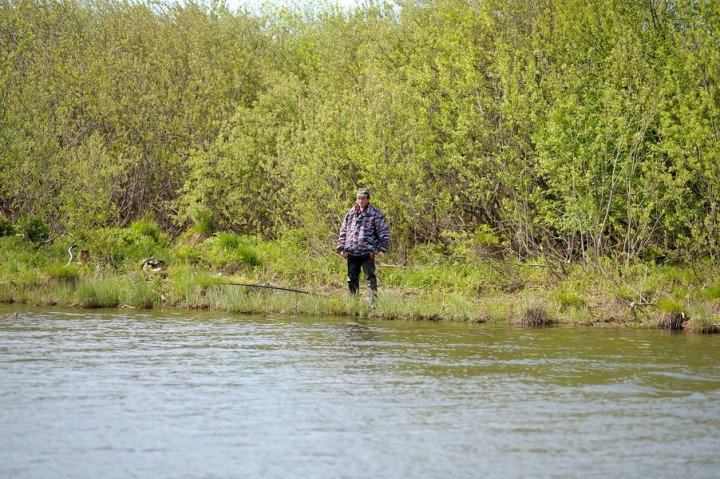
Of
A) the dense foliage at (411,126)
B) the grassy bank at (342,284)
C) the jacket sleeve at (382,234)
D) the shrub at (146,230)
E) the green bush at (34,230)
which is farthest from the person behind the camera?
the shrub at (146,230)

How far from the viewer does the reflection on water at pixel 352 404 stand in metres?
6.54

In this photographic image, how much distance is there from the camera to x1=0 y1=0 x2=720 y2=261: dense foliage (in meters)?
16.7

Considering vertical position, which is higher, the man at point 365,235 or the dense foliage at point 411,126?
the dense foliage at point 411,126

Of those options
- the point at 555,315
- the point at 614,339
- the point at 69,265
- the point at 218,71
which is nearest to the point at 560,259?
the point at 555,315

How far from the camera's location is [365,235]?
51.5ft

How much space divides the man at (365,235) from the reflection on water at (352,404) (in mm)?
Result: 2425

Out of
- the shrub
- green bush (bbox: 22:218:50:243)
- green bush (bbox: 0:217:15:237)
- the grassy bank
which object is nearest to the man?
the grassy bank

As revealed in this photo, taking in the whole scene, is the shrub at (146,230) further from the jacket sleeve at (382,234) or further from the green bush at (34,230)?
the jacket sleeve at (382,234)

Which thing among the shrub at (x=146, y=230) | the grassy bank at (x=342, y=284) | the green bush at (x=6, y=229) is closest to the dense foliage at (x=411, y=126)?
the grassy bank at (x=342, y=284)

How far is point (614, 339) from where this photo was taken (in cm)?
1316

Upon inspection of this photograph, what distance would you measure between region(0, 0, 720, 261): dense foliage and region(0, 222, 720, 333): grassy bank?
49 centimetres

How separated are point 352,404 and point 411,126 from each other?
12061mm

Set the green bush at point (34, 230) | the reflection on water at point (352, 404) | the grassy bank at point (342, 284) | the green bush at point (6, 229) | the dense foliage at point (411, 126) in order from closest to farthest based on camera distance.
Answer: the reflection on water at point (352, 404) → the grassy bank at point (342, 284) → the dense foliage at point (411, 126) → the green bush at point (34, 230) → the green bush at point (6, 229)

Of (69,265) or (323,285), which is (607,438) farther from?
(69,265)
